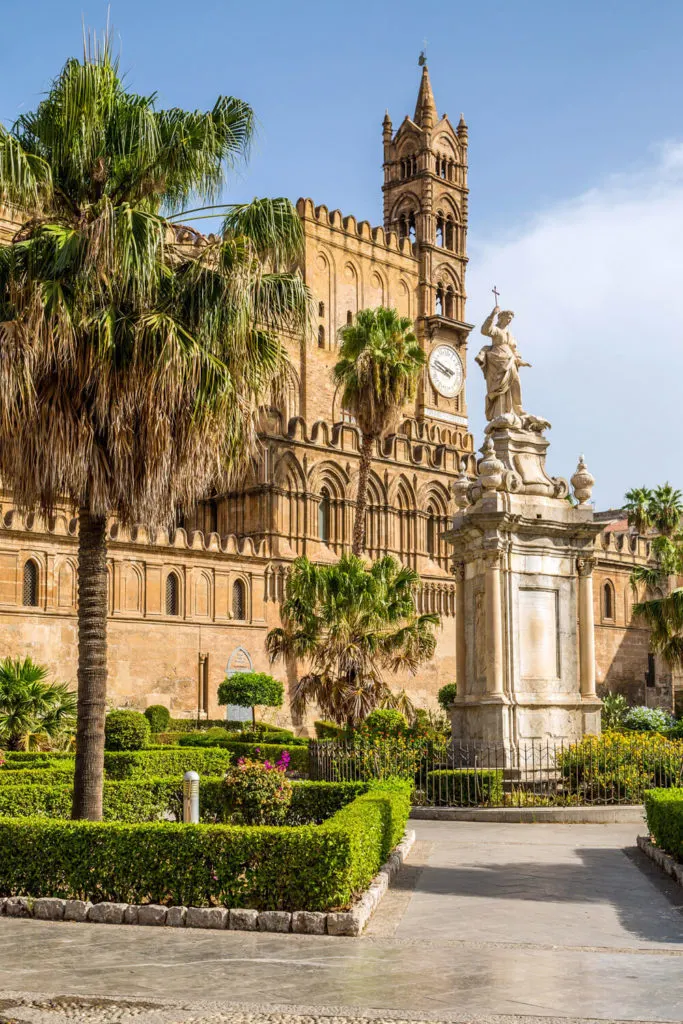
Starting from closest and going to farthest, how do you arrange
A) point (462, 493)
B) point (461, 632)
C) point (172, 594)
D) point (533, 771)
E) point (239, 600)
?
point (533, 771), point (461, 632), point (462, 493), point (172, 594), point (239, 600)

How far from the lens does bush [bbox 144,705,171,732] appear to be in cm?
3641

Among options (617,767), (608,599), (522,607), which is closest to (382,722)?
(522,607)

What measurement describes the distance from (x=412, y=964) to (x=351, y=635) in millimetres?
20948

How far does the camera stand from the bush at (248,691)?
38.4m

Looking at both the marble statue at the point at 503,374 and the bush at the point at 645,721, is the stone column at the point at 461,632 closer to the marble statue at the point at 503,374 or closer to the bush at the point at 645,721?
the marble statue at the point at 503,374

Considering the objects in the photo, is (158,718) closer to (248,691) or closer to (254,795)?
(248,691)

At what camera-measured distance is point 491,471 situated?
2091cm

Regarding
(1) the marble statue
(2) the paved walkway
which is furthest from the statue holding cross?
(2) the paved walkway

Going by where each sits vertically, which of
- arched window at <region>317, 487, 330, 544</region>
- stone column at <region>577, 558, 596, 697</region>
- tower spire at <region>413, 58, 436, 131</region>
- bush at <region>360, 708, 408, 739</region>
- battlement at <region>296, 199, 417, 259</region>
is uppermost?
tower spire at <region>413, 58, 436, 131</region>

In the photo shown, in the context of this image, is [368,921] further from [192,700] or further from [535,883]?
[192,700]

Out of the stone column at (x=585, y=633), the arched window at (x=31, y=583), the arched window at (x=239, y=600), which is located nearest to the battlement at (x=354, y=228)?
the arched window at (x=239, y=600)

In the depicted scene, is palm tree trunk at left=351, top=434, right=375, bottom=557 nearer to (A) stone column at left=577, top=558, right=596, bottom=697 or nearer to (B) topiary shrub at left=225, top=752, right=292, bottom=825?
(A) stone column at left=577, top=558, right=596, bottom=697

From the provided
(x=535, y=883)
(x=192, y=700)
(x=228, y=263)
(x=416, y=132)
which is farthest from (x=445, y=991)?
(x=416, y=132)

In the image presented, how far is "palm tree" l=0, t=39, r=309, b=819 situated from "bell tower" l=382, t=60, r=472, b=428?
51273 mm
